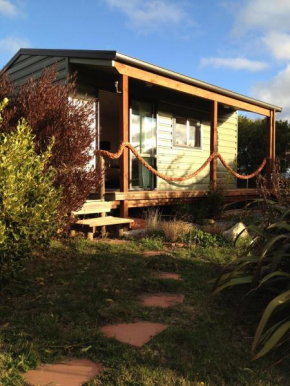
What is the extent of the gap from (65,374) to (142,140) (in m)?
7.88

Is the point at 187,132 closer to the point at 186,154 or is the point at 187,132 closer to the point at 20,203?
the point at 186,154

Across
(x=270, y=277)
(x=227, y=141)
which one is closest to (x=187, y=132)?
(x=227, y=141)

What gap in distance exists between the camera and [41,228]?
11.5 feet

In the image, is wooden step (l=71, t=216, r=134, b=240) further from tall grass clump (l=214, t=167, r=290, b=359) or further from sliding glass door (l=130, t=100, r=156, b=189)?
sliding glass door (l=130, t=100, r=156, b=189)

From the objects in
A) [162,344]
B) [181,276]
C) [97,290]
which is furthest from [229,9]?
[162,344]

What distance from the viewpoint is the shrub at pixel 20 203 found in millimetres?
3025

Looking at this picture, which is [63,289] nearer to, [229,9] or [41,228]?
[41,228]

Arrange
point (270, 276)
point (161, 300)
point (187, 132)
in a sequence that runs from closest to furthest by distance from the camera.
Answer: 1. point (270, 276)
2. point (161, 300)
3. point (187, 132)

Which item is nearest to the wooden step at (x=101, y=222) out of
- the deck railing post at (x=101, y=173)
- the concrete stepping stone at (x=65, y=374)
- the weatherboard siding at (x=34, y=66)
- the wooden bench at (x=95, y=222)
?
the wooden bench at (x=95, y=222)

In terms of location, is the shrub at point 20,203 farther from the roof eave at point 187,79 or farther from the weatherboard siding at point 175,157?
the weatherboard siding at point 175,157

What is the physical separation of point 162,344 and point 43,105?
334cm

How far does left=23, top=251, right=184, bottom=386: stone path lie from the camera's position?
2.12 m

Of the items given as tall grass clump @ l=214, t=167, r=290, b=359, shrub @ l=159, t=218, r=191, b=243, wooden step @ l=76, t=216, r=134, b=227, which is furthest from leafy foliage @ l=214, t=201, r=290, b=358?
wooden step @ l=76, t=216, r=134, b=227

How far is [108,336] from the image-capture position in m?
2.66
